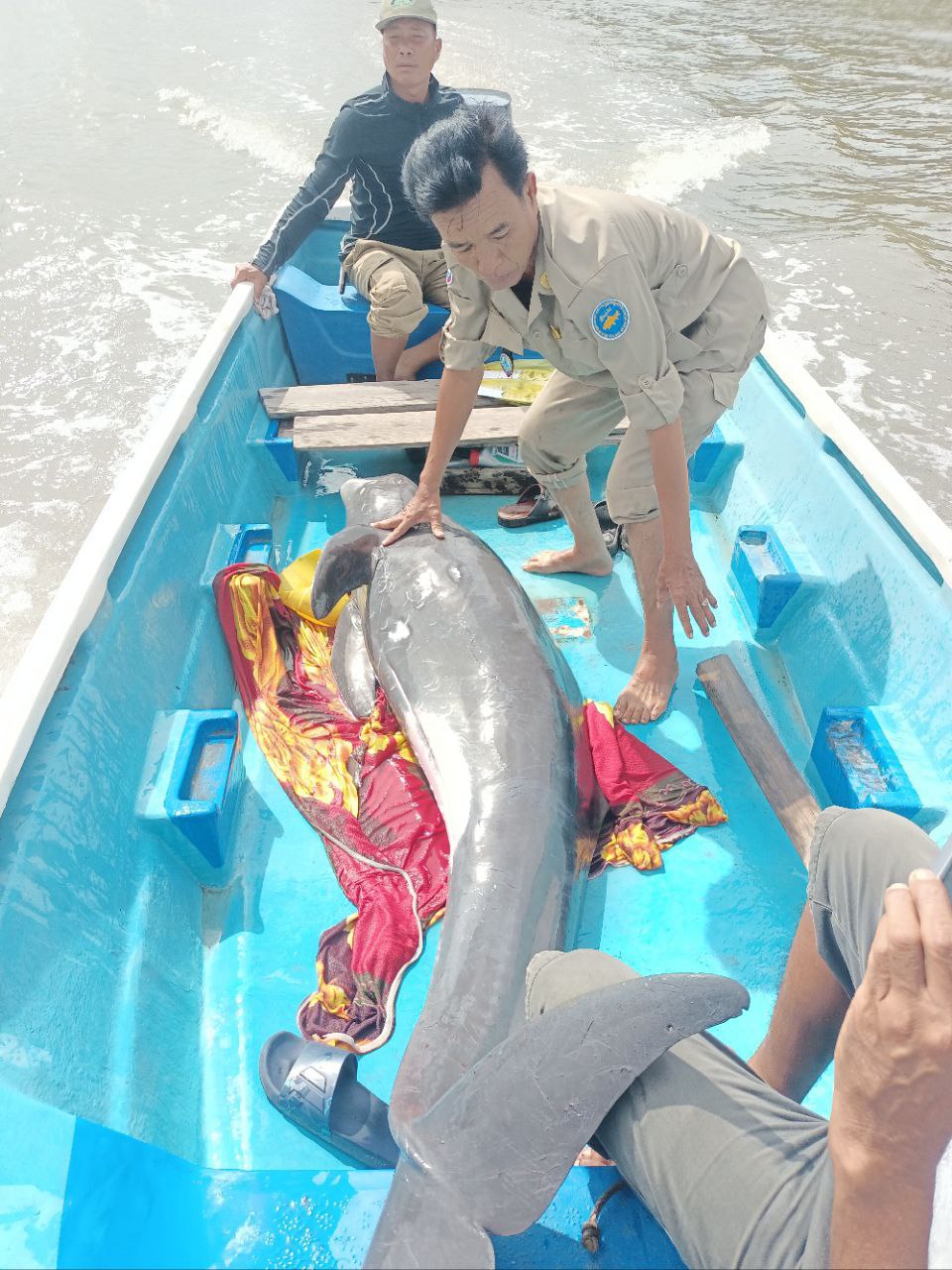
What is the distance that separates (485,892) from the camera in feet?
7.03

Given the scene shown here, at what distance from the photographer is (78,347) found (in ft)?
29.4

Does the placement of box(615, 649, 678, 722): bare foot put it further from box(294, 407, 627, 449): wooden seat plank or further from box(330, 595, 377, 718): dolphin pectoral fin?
box(294, 407, 627, 449): wooden seat plank

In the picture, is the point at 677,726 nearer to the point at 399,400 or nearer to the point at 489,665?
the point at 489,665

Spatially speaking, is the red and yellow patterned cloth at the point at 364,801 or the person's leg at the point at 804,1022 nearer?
the person's leg at the point at 804,1022

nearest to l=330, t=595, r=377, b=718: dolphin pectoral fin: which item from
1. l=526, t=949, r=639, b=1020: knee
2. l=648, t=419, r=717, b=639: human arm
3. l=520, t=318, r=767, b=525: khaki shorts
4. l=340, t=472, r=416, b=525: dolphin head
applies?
l=340, t=472, r=416, b=525: dolphin head

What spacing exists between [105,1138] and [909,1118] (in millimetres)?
1418

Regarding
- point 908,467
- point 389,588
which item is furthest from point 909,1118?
point 908,467

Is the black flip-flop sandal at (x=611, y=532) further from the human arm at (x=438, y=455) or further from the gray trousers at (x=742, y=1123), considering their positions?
the gray trousers at (x=742, y=1123)

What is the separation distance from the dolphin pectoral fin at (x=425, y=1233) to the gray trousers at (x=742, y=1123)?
29cm

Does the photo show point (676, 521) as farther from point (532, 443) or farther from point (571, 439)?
point (532, 443)

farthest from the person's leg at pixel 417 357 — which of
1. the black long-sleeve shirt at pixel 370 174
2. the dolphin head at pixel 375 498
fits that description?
the dolphin head at pixel 375 498

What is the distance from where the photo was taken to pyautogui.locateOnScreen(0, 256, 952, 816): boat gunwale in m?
2.26

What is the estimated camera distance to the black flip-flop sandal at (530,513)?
4457 mm

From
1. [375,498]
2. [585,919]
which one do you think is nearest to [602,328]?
[375,498]
